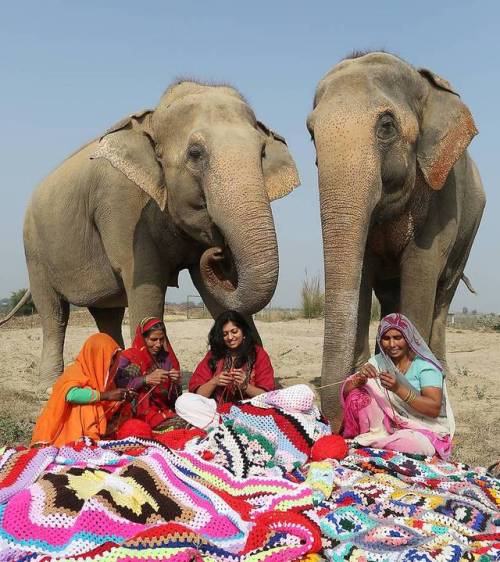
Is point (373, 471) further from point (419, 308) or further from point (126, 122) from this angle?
point (126, 122)

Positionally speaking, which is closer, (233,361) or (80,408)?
(80,408)

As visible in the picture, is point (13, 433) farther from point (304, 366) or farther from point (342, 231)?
point (304, 366)

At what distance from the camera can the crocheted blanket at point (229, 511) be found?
295 centimetres

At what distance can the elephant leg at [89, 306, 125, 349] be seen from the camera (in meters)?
9.82

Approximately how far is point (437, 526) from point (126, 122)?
475 centimetres

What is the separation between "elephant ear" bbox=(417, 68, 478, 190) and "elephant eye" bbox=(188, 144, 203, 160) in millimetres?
1876

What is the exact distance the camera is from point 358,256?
17.5 feet

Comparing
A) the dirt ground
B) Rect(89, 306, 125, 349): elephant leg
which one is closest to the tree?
the dirt ground

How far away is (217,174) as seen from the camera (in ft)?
18.9

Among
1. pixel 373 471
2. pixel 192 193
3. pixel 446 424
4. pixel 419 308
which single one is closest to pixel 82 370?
pixel 192 193

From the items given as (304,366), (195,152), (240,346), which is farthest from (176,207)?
(304,366)

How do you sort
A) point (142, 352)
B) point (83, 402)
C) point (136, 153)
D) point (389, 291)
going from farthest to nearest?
1. point (389, 291)
2. point (136, 153)
3. point (142, 352)
4. point (83, 402)

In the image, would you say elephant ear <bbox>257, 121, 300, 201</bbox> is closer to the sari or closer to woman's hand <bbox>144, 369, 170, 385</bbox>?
the sari

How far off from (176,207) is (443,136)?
237cm
